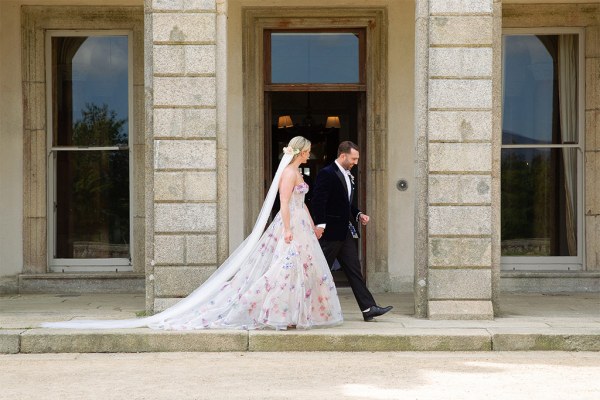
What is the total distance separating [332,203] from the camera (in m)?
10.6

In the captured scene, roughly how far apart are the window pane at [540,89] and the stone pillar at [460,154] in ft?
10.5

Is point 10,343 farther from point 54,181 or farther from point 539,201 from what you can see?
point 539,201

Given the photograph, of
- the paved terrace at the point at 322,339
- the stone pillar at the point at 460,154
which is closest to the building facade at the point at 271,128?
the stone pillar at the point at 460,154

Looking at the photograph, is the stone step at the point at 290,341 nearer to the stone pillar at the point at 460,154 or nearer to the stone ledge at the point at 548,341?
the stone ledge at the point at 548,341

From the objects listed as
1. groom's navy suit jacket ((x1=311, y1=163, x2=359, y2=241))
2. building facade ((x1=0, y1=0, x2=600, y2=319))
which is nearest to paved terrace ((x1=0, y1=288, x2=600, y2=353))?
groom's navy suit jacket ((x1=311, y1=163, x2=359, y2=241))

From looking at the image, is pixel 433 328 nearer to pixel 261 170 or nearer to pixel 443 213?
pixel 443 213

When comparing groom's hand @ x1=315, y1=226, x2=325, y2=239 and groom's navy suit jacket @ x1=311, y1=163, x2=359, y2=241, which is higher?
groom's navy suit jacket @ x1=311, y1=163, x2=359, y2=241

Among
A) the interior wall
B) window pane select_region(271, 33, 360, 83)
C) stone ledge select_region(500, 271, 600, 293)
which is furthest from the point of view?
window pane select_region(271, 33, 360, 83)

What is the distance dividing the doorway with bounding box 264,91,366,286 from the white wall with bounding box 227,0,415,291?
0.42 meters

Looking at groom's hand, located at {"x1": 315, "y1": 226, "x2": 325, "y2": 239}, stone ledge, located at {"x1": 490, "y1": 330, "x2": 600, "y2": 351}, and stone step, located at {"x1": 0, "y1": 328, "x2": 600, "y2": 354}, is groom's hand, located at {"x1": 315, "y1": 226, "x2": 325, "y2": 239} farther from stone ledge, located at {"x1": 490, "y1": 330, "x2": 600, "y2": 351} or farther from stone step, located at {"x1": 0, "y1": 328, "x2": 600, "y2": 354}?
stone ledge, located at {"x1": 490, "y1": 330, "x2": 600, "y2": 351}

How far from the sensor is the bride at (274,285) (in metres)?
10.1

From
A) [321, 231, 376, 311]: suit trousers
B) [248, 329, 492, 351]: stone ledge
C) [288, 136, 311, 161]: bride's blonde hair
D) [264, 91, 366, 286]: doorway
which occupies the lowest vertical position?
[248, 329, 492, 351]: stone ledge

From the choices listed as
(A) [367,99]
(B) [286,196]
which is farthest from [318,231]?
(A) [367,99]

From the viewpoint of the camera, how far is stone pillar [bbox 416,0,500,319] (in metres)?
10.9
